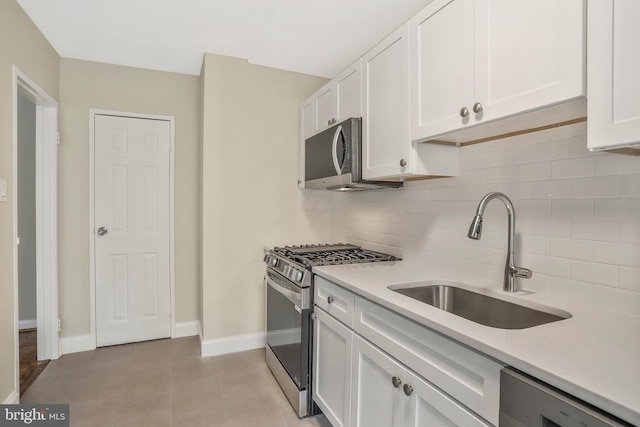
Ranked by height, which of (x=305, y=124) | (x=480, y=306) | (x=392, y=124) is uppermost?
(x=305, y=124)

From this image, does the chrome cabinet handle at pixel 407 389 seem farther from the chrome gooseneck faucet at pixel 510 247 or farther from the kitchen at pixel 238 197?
the kitchen at pixel 238 197

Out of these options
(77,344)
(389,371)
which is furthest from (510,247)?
(77,344)

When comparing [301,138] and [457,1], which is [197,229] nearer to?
[301,138]

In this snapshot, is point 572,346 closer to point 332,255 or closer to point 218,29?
point 332,255

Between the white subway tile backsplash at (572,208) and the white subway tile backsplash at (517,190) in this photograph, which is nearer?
the white subway tile backsplash at (572,208)

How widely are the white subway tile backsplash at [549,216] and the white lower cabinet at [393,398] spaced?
719mm

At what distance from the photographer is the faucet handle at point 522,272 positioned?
55.8 inches

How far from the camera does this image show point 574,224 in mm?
1349

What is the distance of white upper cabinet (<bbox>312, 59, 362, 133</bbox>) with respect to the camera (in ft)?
7.23

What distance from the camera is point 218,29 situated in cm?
247

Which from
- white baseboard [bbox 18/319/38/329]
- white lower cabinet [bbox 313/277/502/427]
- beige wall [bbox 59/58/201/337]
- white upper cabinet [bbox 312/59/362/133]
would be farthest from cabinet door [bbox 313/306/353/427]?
white baseboard [bbox 18/319/38/329]

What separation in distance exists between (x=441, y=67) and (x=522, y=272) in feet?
3.15

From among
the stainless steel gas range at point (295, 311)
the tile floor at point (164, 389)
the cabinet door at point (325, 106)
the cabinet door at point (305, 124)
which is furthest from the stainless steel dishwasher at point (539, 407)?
the cabinet door at point (305, 124)

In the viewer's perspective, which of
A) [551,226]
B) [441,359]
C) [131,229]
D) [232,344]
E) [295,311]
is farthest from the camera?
[131,229]
